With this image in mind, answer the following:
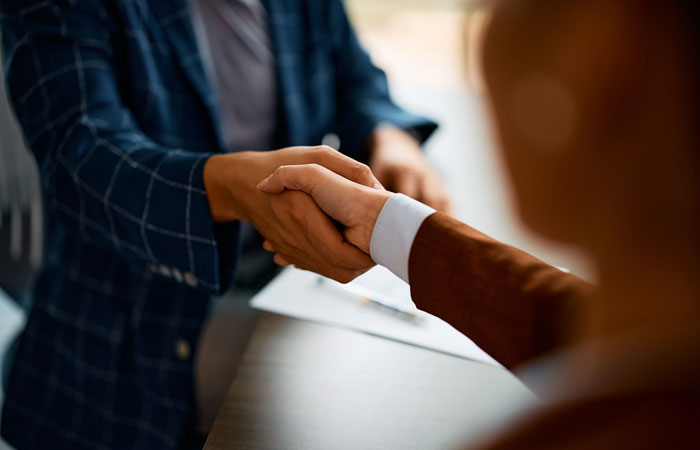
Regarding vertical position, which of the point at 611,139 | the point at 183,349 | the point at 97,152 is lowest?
the point at 183,349

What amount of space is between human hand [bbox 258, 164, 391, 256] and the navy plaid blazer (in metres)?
0.11

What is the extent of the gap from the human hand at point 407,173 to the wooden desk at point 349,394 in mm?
280

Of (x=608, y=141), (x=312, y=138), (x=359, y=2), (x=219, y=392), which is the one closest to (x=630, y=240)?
(x=608, y=141)

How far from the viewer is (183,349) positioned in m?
0.74

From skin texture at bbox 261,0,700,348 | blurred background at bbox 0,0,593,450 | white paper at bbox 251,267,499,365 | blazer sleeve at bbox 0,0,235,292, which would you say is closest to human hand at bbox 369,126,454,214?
blurred background at bbox 0,0,593,450

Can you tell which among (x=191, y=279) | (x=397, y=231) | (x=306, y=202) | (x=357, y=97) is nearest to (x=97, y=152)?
(x=191, y=279)

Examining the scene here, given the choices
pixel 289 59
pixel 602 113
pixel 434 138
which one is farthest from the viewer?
pixel 434 138

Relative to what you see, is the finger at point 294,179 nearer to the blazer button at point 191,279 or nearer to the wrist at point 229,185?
the wrist at point 229,185

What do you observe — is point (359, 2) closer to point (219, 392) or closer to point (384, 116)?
point (384, 116)

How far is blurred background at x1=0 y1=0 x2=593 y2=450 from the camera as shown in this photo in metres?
0.32

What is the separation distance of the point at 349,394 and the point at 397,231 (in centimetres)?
14

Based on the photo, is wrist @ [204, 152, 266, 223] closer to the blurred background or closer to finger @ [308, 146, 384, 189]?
finger @ [308, 146, 384, 189]

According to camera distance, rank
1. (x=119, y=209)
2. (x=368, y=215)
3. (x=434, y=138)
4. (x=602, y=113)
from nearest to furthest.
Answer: (x=602, y=113) → (x=368, y=215) → (x=119, y=209) → (x=434, y=138)

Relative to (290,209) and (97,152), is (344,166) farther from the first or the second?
(97,152)
